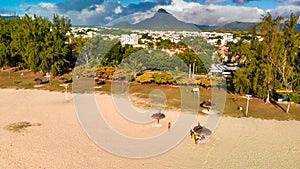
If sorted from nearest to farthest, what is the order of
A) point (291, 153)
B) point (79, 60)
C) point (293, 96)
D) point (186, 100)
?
1. point (291, 153)
2. point (293, 96)
3. point (186, 100)
4. point (79, 60)

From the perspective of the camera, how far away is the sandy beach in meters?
13.1

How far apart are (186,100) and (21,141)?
14976mm

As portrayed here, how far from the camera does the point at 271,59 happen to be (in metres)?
23.5

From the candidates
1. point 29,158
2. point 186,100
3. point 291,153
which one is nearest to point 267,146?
point 291,153

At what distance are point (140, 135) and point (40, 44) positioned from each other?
2512cm

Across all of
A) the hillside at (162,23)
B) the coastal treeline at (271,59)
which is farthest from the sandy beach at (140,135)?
the hillside at (162,23)

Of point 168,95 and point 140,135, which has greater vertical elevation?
point 168,95

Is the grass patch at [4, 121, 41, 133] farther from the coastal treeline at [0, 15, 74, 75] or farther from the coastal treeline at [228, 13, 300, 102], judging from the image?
the coastal treeline at [228, 13, 300, 102]

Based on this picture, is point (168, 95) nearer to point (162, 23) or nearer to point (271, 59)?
point (271, 59)

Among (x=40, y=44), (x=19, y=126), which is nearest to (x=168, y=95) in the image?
(x=19, y=126)

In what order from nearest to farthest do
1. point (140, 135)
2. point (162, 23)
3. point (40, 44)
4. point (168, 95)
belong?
point (140, 135) → point (168, 95) → point (40, 44) → point (162, 23)

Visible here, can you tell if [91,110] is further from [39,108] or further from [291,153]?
[291,153]

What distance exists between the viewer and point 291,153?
47.1ft

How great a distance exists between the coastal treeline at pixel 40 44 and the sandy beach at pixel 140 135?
1489cm
